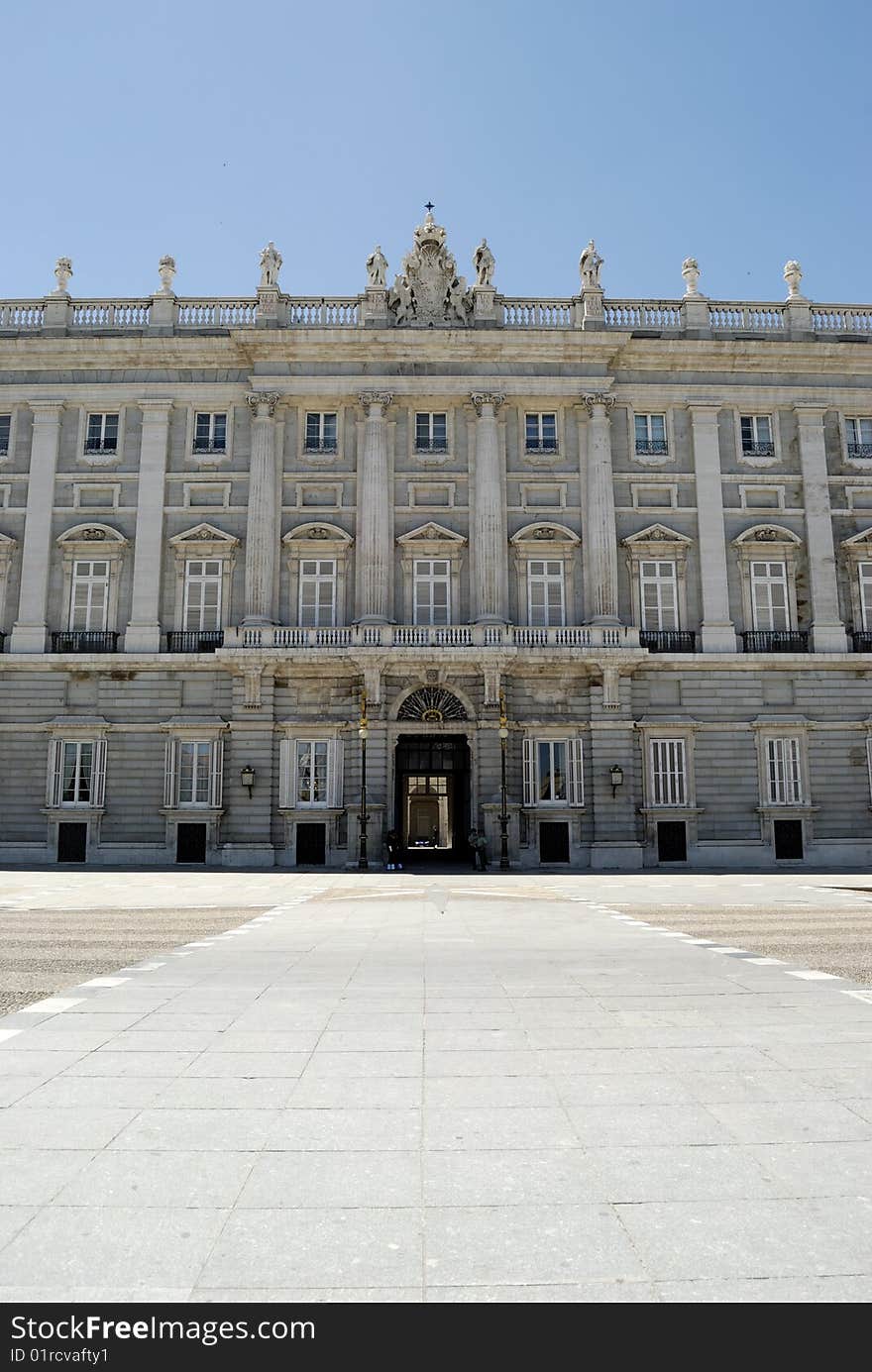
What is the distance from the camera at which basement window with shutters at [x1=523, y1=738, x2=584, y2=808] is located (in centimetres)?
3819

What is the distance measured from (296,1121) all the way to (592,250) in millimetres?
42720

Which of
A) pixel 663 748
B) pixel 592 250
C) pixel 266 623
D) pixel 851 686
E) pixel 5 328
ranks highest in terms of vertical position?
pixel 592 250

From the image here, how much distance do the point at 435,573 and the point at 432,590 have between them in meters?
0.77

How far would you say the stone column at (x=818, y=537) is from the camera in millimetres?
39875

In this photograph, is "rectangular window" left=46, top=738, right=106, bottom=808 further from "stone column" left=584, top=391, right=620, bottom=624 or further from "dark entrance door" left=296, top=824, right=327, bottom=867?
"stone column" left=584, top=391, right=620, bottom=624

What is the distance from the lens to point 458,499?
4019 centimetres

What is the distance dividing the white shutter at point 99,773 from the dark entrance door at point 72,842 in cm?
130

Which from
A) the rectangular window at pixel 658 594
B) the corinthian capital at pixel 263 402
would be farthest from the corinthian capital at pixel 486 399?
the rectangular window at pixel 658 594

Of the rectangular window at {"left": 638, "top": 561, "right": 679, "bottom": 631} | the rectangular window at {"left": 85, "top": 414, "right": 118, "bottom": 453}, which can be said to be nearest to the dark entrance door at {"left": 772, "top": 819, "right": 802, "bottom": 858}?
the rectangular window at {"left": 638, "top": 561, "right": 679, "bottom": 631}

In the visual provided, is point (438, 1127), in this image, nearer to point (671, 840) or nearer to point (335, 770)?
point (335, 770)

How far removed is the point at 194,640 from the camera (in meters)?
39.3
